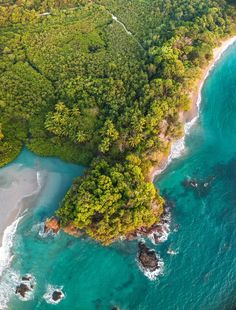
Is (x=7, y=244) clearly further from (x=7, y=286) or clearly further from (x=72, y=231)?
(x=72, y=231)

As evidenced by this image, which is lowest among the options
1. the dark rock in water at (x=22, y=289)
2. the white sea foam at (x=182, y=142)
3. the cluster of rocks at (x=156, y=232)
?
the dark rock in water at (x=22, y=289)

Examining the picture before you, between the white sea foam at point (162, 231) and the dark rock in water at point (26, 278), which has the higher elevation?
the white sea foam at point (162, 231)

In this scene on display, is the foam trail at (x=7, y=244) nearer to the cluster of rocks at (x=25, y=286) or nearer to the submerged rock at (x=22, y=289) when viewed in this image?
the cluster of rocks at (x=25, y=286)

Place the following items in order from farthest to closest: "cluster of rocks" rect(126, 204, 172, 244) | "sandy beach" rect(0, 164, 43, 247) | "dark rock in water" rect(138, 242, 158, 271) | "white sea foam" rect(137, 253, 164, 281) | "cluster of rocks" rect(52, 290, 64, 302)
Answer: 1. "sandy beach" rect(0, 164, 43, 247)
2. "cluster of rocks" rect(126, 204, 172, 244)
3. "dark rock in water" rect(138, 242, 158, 271)
4. "white sea foam" rect(137, 253, 164, 281)
5. "cluster of rocks" rect(52, 290, 64, 302)

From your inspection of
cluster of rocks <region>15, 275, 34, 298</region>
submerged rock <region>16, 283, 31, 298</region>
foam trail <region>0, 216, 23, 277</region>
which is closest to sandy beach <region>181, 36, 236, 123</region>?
foam trail <region>0, 216, 23, 277</region>

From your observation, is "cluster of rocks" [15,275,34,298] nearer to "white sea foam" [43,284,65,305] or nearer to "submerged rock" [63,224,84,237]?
→ "white sea foam" [43,284,65,305]

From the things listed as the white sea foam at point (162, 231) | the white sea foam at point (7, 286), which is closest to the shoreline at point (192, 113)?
the white sea foam at point (162, 231)
